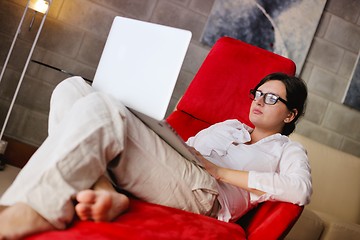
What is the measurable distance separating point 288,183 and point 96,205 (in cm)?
59

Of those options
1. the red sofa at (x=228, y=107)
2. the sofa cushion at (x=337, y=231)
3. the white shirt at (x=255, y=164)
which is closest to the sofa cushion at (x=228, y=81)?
the red sofa at (x=228, y=107)

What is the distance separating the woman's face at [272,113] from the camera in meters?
1.55

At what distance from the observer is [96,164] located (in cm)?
85

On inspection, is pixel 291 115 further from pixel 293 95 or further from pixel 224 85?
pixel 224 85

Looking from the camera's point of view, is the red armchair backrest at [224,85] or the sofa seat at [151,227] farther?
the red armchair backrest at [224,85]

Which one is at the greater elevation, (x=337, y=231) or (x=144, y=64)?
(x=144, y=64)

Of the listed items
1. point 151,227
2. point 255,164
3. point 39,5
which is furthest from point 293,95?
point 39,5

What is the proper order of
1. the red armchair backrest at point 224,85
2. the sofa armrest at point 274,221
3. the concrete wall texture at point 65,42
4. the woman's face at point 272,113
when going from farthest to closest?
the concrete wall texture at point 65,42, the red armchair backrest at point 224,85, the woman's face at point 272,113, the sofa armrest at point 274,221

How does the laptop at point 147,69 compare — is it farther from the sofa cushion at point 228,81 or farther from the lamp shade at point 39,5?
the lamp shade at point 39,5

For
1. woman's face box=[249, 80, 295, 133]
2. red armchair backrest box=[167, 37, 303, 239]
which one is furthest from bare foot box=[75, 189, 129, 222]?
red armchair backrest box=[167, 37, 303, 239]

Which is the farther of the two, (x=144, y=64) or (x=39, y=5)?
(x=39, y=5)

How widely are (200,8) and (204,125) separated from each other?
1.17 m

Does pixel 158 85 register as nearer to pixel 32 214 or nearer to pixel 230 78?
pixel 32 214

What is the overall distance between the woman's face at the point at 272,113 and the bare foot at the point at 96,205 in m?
0.84
